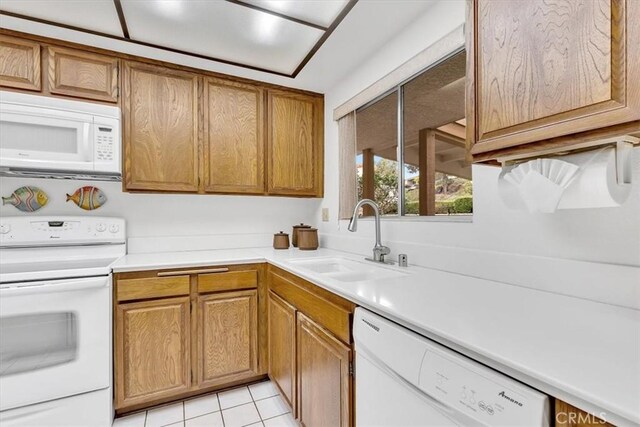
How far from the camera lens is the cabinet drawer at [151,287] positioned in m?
1.77

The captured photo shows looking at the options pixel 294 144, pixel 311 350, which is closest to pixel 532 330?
pixel 311 350

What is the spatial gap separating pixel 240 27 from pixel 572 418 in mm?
2111

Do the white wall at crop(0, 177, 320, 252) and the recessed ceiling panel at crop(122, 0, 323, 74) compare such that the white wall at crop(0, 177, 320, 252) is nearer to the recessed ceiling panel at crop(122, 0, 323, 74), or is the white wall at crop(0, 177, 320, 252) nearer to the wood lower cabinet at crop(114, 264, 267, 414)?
the wood lower cabinet at crop(114, 264, 267, 414)

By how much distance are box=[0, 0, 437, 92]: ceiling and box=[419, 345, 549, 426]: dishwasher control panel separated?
1641mm

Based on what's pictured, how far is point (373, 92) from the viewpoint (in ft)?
6.64

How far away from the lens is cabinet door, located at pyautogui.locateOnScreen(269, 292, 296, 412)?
1.68 metres

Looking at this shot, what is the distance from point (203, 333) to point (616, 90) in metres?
2.17

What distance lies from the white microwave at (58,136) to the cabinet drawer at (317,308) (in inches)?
50.8

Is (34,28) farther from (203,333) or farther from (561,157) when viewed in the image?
(561,157)

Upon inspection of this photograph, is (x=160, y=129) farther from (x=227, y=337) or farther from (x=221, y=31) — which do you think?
(x=227, y=337)

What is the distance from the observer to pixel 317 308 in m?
1.40

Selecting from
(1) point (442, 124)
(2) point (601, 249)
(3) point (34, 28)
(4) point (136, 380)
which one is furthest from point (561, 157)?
(3) point (34, 28)

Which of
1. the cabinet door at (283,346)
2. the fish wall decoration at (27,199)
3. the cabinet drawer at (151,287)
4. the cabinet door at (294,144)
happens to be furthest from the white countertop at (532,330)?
the fish wall decoration at (27,199)

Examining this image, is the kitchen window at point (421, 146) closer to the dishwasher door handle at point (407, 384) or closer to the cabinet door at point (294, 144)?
the cabinet door at point (294, 144)
